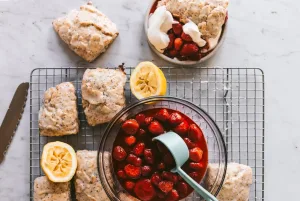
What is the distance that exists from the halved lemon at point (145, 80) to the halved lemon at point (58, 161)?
17.3 inches

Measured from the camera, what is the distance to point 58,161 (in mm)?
2451

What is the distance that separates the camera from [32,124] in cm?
263

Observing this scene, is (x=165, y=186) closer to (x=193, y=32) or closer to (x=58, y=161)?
(x=58, y=161)

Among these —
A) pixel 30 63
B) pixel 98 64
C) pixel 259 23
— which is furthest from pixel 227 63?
pixel 30 63

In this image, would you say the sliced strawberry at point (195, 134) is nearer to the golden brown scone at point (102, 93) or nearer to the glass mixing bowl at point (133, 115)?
the glass mixing bowl at point (133, 115)

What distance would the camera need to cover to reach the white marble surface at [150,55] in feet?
8.72

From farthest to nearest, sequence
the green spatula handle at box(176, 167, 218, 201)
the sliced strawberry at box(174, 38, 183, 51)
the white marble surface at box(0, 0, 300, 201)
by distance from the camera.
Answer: the white marble surface at box(0, 0, 300, 201) → the sliced strawberry at box(174, 38, 183, 51) → the green spatula handle at box(176, 167, 218, 201)

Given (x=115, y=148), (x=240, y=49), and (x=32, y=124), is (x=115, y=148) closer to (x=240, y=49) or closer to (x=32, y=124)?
(x=32, y=124)

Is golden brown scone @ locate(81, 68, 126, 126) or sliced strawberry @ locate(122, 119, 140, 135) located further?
golden brown scone @ locate(81, 68, 126, 126)

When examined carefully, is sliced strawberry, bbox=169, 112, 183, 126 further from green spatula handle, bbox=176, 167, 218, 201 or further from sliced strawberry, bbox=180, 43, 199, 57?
sliced strawberry, bbox=180, 43, 199, 57

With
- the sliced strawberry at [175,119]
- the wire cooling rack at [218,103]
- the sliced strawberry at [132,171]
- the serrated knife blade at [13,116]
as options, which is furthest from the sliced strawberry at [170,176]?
the serrated knife blade at [13,116]

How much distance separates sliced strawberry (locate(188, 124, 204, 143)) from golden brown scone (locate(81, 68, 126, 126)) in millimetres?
404

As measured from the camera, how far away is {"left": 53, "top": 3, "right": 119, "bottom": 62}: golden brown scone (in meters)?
2.56

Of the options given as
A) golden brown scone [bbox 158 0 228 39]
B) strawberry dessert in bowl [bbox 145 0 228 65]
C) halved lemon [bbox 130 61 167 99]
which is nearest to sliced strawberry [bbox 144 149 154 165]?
halved lemon [bbox 130 61 167 99]
